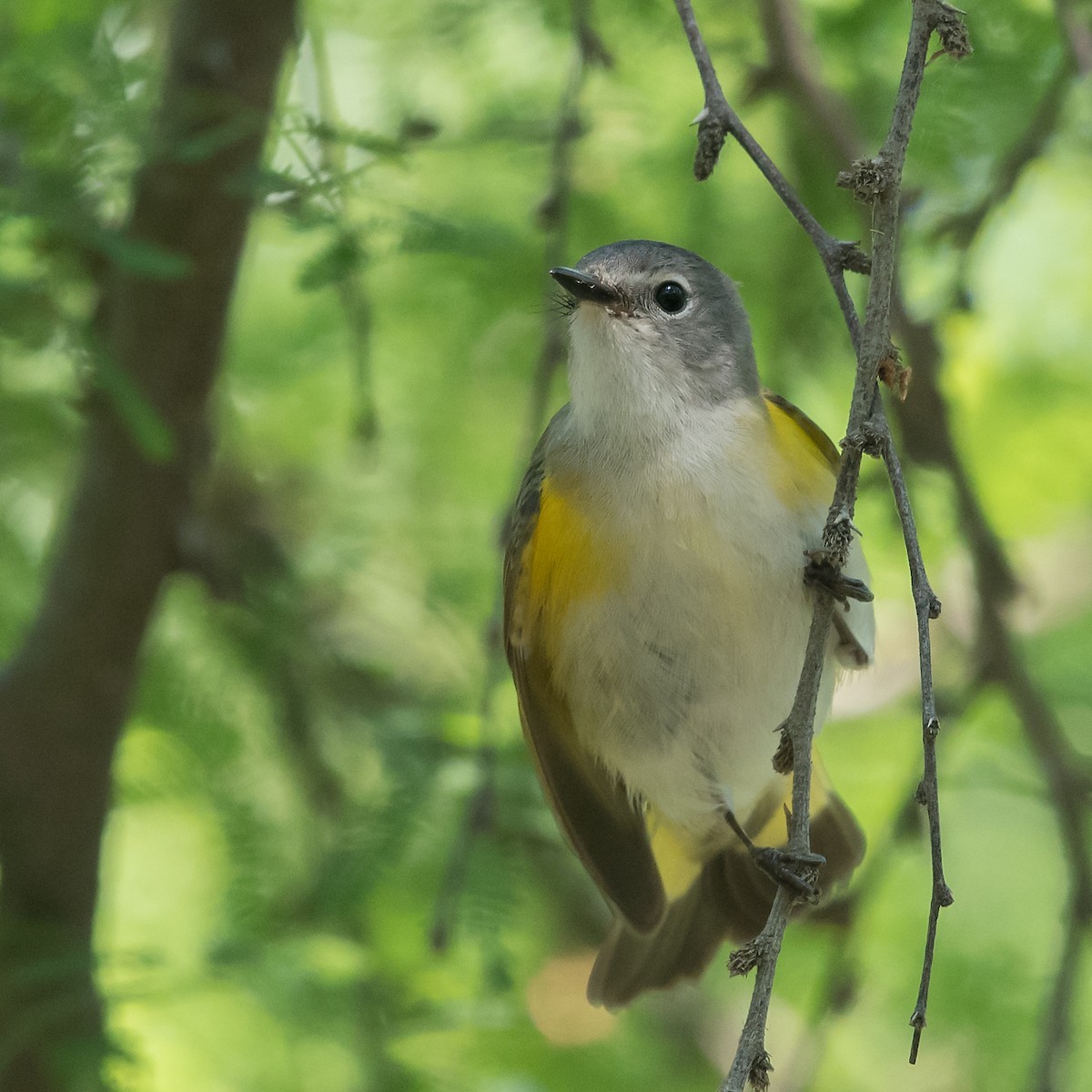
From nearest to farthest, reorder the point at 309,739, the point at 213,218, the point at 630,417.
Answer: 1. the point at 630,417
2. the point at 213,218
3. the point at 309,739

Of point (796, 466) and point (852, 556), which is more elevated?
point (796, 466)

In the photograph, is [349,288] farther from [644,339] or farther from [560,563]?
[560,563]

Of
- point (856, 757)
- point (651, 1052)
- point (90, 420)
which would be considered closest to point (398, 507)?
point (90, 420)

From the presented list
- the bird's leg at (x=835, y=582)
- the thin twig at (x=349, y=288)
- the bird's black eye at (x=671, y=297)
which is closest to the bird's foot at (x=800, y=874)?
the bird's leg at (x=835, y=582)

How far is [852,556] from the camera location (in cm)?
330

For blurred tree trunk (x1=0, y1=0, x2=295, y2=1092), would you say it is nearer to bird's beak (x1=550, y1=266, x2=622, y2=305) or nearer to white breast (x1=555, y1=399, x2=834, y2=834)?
bird's beak (x1=550, y1=266, x2=622, y2=305)

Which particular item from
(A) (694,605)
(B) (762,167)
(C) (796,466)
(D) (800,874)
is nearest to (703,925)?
(A) (694,605)

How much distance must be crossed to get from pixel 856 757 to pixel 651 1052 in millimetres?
1473

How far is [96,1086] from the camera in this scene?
11.6 feet

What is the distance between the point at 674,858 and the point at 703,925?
0.77 feet

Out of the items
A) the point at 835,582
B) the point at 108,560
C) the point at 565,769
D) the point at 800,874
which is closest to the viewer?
the point at 800,874

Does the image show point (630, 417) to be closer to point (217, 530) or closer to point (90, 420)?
point (90, 420)

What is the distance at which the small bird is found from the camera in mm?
3258

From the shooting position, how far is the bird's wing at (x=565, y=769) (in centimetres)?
357
